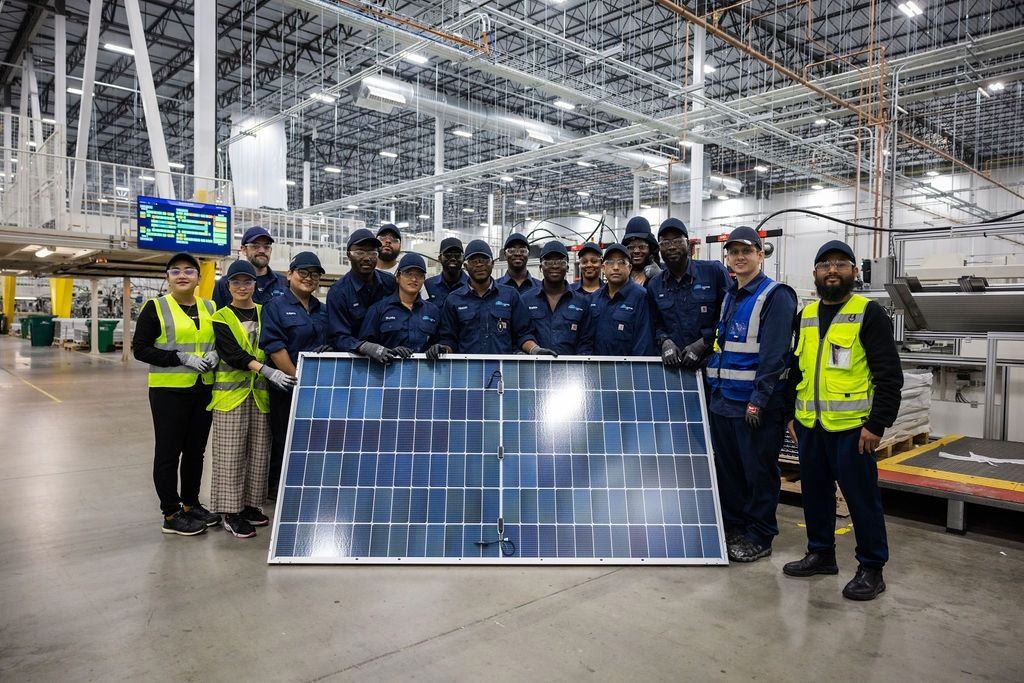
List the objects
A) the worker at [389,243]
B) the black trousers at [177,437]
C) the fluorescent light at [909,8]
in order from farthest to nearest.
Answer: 1. the fluorescent light at [909,8]
2. the worker at [389,243]
3. the black trousers at [177,437]

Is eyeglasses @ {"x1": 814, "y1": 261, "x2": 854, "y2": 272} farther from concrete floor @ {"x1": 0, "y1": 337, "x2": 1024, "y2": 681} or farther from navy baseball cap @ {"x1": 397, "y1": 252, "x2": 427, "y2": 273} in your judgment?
navy baseball cap @ {"x1": 397, "y1": 252, "x2": 427, "y2": 273}

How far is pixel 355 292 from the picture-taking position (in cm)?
548

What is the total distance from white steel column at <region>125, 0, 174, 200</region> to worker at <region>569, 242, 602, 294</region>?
43.2 feet

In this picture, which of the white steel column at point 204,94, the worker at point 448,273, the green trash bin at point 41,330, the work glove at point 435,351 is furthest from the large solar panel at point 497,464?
the green trash bin at point 41,330

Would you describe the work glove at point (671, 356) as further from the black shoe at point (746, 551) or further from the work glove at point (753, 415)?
the black shoe at point (746, 551)

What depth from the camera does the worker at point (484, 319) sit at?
5.33m

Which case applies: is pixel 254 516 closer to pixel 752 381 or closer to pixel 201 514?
pixel 201 514

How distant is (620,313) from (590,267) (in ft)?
2.42

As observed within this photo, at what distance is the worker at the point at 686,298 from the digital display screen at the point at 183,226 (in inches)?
488

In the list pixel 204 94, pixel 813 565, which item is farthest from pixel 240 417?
pixel 204 94

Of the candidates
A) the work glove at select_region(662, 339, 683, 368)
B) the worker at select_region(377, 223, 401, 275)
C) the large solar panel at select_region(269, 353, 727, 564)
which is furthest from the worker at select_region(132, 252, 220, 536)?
the work glove at select_region(662, 339, 683, 368)

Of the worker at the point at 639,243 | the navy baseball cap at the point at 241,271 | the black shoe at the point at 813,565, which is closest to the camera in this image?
the black shoe at the point at 813,565

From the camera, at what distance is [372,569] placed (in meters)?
4.25

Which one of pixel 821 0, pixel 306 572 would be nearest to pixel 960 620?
pixel 306 572
